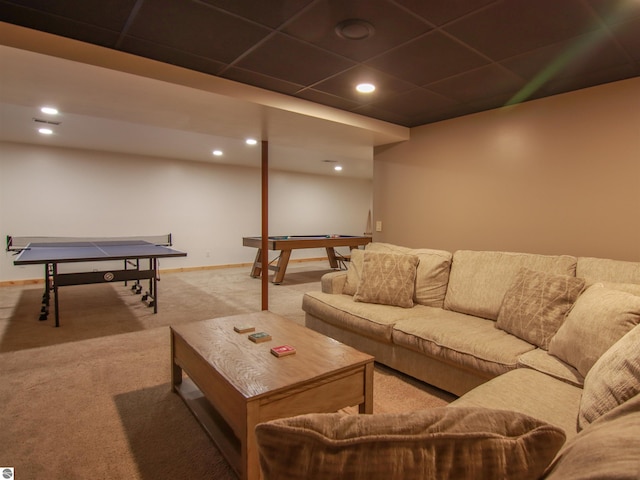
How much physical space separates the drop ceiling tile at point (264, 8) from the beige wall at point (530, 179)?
230 cm

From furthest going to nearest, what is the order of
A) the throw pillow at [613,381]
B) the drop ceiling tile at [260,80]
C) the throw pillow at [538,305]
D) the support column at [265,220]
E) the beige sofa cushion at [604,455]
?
the support column at [265,220]
the drop ceiling tile at [260,80]
the throw pillow at [538,305]
the throw pillow at [613,381]
the beige sofa cushion at [604,455]

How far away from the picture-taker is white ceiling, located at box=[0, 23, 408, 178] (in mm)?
2213

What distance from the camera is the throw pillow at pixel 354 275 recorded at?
3.26 metres

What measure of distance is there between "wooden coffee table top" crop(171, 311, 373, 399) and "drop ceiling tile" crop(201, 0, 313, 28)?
1738 millimetres

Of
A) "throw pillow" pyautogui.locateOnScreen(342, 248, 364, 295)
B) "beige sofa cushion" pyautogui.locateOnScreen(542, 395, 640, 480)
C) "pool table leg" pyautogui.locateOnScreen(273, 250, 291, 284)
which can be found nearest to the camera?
"beige sofa cushion" pyautogui.locateOnScreen(542, 395, 640, 480)

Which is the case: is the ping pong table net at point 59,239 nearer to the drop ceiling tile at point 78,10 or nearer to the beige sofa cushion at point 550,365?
the drop ceiling tile at point 78,10

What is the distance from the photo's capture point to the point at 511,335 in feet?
7.07

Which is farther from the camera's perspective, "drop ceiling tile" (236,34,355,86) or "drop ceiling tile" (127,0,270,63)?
"drop ceiling tile" (236,34,355,86)

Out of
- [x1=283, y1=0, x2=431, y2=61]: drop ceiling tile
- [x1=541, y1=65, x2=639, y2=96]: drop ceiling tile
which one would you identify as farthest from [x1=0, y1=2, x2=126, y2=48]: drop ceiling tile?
[x1=541, y1=65, x2=639, y2=96]: drop ceiling tile

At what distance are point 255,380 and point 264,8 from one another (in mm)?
1794

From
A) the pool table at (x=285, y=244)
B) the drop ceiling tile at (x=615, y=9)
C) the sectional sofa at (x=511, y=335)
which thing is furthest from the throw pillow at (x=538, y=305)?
the pool table at (x=285, y=244)

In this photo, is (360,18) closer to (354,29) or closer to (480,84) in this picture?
(354,29)

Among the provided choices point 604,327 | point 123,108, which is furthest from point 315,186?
point 604,327

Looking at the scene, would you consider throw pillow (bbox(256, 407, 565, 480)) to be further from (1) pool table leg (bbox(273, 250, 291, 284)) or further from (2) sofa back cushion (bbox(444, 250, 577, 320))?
A: (1) pool table leg (bbox(273, 250, 291, 284))
